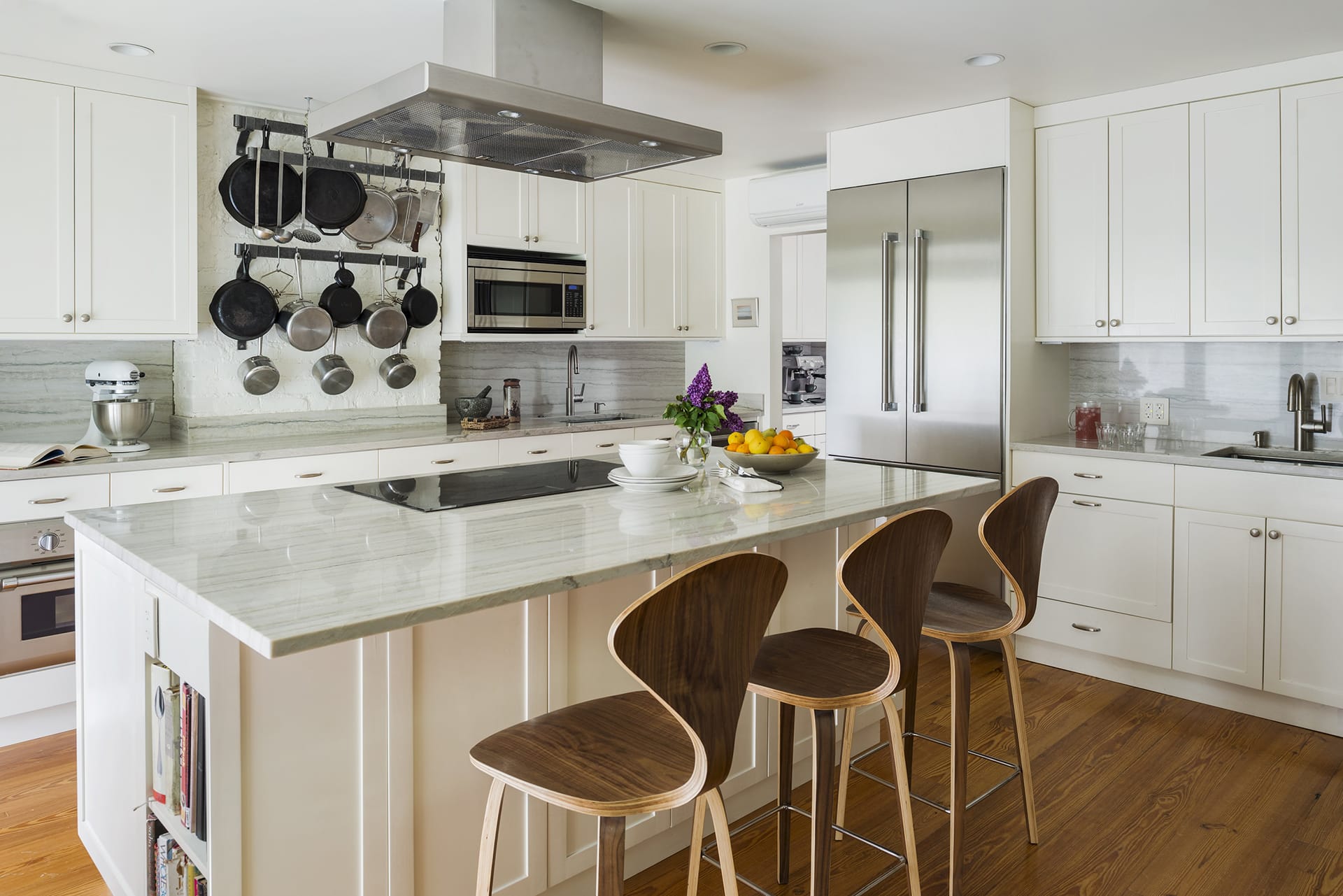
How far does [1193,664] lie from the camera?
3.39 metres

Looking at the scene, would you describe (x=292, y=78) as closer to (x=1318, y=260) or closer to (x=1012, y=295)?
(x=1012, y=295)

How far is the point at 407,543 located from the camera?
1.78m

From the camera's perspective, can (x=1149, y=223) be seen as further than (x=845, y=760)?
Yes

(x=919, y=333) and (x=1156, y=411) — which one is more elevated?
(x=919, y=333)

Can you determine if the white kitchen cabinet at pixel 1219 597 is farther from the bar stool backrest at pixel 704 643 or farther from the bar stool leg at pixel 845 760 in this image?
the bar stool backrest at pixel 704 643

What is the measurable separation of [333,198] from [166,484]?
1.44 meters

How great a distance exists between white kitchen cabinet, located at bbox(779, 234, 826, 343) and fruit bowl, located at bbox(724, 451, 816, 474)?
3.54 meters

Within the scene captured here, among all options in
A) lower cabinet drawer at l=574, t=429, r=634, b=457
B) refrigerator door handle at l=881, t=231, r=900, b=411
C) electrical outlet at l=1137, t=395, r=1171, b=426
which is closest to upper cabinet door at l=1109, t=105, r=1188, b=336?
electrical outlet at l=1137, t=395, r=1171, b=426

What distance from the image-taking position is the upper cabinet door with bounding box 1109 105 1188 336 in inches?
141

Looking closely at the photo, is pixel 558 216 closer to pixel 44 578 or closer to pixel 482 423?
pixel 482 423

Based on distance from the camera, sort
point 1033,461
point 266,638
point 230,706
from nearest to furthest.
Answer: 1. point 266,638
2. point 230,706
3. point 1033,461

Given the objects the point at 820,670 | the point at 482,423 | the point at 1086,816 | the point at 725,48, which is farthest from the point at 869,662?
the point at 482,423

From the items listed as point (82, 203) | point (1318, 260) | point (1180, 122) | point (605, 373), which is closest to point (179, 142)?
point (82, 203)

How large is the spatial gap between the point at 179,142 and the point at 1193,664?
4.42 metres
